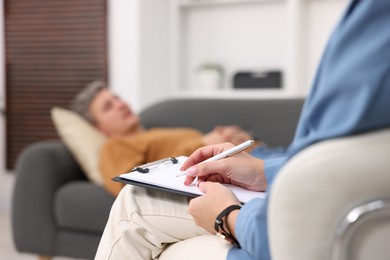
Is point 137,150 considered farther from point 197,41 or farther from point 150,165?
point 197,41

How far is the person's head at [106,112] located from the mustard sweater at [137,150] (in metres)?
0.20

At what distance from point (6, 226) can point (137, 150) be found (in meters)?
1.72

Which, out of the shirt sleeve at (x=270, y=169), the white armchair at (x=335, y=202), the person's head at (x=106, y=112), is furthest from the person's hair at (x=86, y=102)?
the white armchair at (x=335, y=202)

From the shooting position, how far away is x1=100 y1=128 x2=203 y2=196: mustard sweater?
250 centimetres

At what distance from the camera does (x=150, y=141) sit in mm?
2666

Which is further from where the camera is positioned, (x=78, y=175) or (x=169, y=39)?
(x=169, y=39)

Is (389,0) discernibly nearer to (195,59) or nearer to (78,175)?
(78,175)

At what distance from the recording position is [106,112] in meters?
3.01

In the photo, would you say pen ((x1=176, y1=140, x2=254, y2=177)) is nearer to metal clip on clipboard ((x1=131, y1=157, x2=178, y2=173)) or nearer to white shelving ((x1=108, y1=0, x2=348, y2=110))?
metal clip on clipboard ((x1=131, y1=157, x2=178, y2=173))


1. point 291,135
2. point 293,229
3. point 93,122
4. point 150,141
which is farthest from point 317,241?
point 93,122

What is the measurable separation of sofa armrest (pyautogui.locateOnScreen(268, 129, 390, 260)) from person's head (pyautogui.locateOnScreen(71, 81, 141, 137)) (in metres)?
2.17

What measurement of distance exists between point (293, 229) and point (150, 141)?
1867mm

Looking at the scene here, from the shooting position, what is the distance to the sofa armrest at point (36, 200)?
2709 mm

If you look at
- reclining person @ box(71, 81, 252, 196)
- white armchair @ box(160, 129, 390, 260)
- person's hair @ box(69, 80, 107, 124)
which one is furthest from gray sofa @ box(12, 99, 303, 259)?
white armchair @ box(160, 129, 390, 260)
